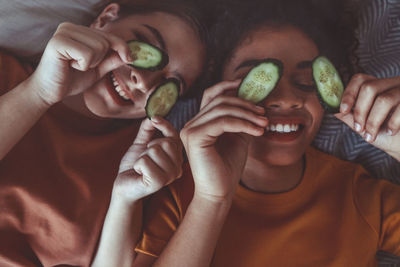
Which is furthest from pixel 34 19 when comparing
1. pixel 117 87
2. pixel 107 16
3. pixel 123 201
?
pixel 123 201

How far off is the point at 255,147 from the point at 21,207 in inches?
26.7

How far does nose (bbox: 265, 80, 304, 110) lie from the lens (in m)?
1.07

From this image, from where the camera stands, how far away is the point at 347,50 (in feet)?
4.29

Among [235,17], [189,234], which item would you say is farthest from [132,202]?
[235,17]

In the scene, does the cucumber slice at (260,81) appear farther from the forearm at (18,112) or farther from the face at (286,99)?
the forearm at (18,112)

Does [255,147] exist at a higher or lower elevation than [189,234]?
higher

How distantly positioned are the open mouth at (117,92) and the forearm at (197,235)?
0.41m

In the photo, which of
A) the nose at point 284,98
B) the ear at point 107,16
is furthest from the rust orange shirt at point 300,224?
the ear at point 107,16

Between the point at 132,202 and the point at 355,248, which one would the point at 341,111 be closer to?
the point at 355,248

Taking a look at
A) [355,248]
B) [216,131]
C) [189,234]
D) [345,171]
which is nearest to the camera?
[216,131]

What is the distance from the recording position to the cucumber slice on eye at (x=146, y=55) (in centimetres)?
108

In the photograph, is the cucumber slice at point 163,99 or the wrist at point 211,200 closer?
the wrist at point 211,200

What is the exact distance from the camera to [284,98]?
3.51 feet

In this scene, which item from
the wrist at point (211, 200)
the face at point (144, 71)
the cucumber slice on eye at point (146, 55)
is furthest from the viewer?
the face at point (144, 71)
